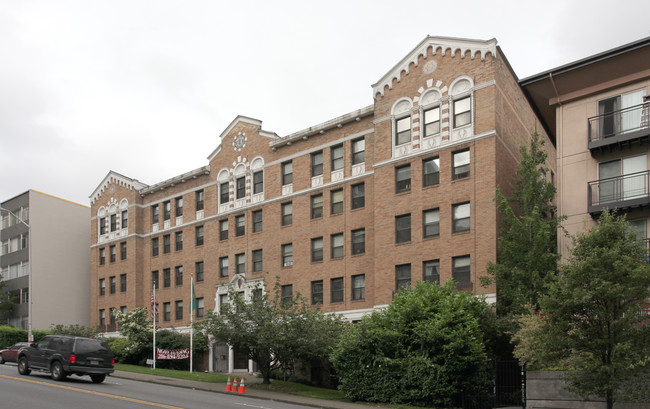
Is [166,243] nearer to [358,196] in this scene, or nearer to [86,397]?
[358,196]

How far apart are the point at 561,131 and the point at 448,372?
1127cm

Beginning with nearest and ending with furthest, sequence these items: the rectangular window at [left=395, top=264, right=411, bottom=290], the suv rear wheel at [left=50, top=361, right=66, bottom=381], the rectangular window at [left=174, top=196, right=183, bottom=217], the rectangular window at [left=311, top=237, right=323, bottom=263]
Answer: the suv rear wheel at [left=50, top=361, right=66, bottom=381] < the rectangular window at [left=395, top=264, right=411, bottom=290] < the rectangular window at [left=311, top=237, right=323, bottom=263] < the rectangular window at [left=174, top=196, right=183, bottom=217]

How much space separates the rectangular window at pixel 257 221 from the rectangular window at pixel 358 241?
8.47 m

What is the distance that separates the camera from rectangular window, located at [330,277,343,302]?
39.5m

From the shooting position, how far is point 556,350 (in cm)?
1955

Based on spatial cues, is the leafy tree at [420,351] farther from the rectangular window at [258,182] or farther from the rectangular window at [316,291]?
the rectangular window at [258,182]

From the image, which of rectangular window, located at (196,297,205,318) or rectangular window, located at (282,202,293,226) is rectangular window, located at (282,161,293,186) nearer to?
rectangular window, located at (282,202,293,226)

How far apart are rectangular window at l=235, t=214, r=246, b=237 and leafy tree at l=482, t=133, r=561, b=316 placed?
20.0m

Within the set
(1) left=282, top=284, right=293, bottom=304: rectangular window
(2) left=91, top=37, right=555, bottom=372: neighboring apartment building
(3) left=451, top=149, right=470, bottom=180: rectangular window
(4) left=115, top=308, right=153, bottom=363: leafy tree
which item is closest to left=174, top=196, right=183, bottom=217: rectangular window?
(2) left=91, top=37, right=555, bottom=372: neighboring apartment building

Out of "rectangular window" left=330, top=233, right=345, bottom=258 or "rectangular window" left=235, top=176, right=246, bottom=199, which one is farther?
"rectangular window" left=235, top=176, right=246, bottom=199

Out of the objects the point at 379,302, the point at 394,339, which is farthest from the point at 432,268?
the point at 394,339

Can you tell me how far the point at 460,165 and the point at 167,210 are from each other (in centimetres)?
2710

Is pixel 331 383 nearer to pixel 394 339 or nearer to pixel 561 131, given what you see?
pixel 394 339

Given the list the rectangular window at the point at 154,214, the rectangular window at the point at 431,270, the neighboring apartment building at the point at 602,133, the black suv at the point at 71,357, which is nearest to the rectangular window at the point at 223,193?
the rectangular window at the point at 154,214
